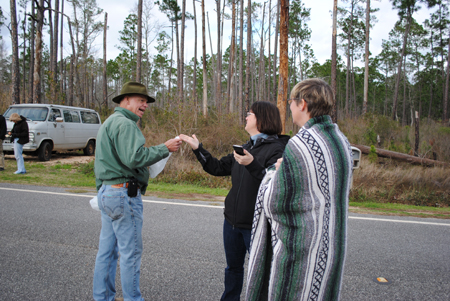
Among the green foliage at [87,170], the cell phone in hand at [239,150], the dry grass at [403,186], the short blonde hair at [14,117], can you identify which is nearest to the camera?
the cell phone in hand at [239,150]

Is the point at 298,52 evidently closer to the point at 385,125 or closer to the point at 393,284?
the point at 385,125

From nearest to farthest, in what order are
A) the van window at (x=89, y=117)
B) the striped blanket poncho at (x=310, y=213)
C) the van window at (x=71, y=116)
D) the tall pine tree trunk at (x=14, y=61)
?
the striped blanket poncho at (x=310, y=213) < the van window at (x=71, y=116) < the van window at (x=89, y=117) < the tall pine tree trunk at (x=14, y=61)

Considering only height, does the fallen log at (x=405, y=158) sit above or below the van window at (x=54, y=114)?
below

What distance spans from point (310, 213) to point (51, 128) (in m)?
13.2

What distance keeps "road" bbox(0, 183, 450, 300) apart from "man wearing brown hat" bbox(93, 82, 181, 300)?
1.97ft

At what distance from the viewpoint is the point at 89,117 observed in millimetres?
14844

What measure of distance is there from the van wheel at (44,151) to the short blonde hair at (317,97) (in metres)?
12.9

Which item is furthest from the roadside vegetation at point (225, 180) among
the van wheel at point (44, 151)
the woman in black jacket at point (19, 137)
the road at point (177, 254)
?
the road at point (177, 254)

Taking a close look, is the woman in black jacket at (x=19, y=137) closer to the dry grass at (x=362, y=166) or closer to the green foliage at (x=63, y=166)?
the green foliage at (x=63, y=166)

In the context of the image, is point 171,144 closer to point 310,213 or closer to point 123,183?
point 123,183

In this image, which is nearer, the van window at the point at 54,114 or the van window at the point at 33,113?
the van window at the point at 33,113

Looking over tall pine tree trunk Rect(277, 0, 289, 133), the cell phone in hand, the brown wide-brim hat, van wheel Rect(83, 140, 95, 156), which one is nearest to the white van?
van wheel Rect(83, 140, 95, 156)

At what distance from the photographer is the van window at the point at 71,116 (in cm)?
1332

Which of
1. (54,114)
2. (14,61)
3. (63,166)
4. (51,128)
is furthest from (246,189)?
(14,61)
